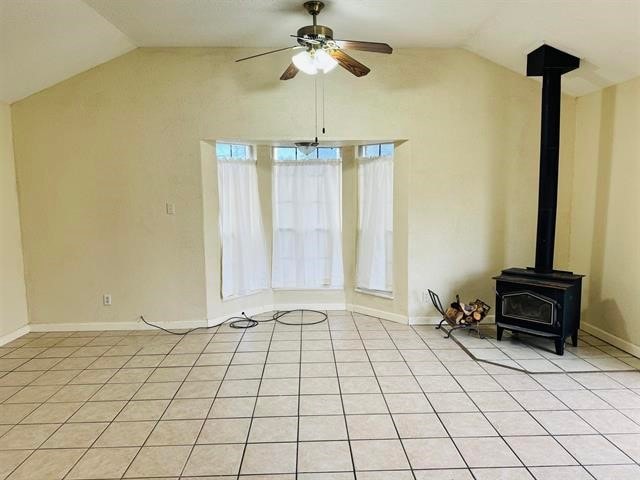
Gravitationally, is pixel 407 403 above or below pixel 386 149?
below

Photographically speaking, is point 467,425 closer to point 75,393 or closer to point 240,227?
point 75,393

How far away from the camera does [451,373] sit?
316 centimetres

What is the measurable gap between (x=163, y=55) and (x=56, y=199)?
6.08ft

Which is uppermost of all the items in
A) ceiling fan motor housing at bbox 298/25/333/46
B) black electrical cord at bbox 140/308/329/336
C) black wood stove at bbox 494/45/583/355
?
ceiling fan motor housing at bbox 298/25/333/46

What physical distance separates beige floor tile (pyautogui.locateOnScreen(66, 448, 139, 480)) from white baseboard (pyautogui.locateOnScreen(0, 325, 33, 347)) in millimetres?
2455

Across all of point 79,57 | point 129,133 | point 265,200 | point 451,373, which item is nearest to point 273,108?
point 265,200

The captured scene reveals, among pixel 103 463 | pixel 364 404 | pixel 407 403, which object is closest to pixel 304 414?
pixel 364 404

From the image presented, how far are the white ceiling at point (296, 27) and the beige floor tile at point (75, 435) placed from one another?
2889 mm

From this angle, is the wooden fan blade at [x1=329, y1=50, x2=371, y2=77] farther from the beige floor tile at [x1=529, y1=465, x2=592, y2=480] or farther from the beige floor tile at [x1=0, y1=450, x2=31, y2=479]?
the beige floor tile at [x1=0, y1=450, x2=31, y2=479]

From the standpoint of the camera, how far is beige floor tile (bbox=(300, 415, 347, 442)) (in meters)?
2.33

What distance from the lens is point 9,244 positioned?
3.98m

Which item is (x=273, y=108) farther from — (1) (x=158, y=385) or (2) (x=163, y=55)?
(1) (x=158, y=385)

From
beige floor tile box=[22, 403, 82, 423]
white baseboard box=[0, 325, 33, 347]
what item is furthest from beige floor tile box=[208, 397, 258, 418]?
white baseboard box=[0, 325, 33, 347]

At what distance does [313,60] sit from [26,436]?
3097 mm
